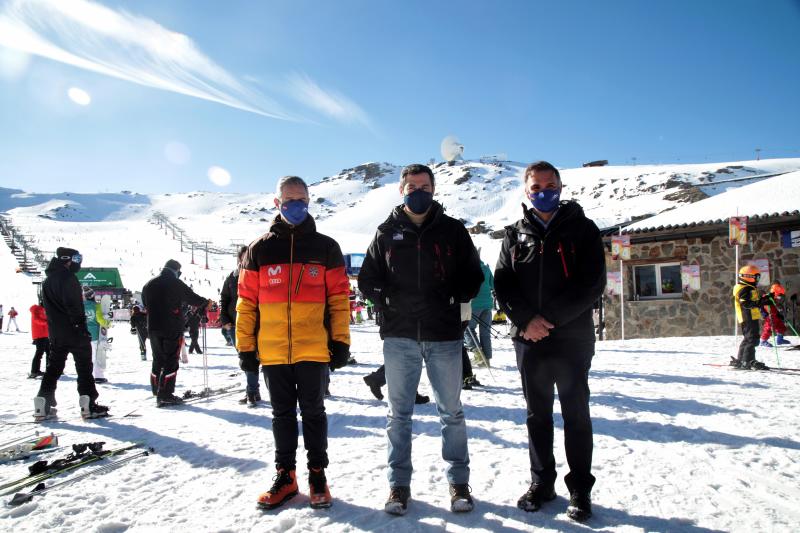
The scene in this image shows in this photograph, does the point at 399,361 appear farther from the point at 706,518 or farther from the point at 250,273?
the point at 706,518

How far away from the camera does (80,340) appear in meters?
5.27

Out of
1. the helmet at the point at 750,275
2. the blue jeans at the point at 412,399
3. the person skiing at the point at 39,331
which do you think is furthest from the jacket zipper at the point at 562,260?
the person skiing at the point at 39,331


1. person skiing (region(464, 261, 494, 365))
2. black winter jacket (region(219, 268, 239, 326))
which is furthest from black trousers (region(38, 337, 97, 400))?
person skiing (region(464, 261, 494, 365))

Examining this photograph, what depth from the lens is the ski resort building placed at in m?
11.4

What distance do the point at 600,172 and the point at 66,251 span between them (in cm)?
9622

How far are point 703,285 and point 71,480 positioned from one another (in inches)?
551

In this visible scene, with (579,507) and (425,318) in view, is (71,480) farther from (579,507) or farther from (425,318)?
(579,507)

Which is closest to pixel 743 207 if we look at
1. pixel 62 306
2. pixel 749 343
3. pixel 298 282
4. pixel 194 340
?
pixel 749 343

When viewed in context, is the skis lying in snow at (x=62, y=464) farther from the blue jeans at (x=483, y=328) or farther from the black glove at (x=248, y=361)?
the blue jeans at (x=483, y=328)

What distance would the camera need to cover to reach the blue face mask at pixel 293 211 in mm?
3006

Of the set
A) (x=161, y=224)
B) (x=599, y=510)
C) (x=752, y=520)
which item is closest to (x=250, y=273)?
(x=599, y=510)

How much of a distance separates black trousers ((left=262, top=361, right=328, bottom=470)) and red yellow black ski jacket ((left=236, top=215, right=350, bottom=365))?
0.08 metres

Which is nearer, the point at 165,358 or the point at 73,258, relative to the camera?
the point at 73,258

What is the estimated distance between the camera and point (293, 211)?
301cm
